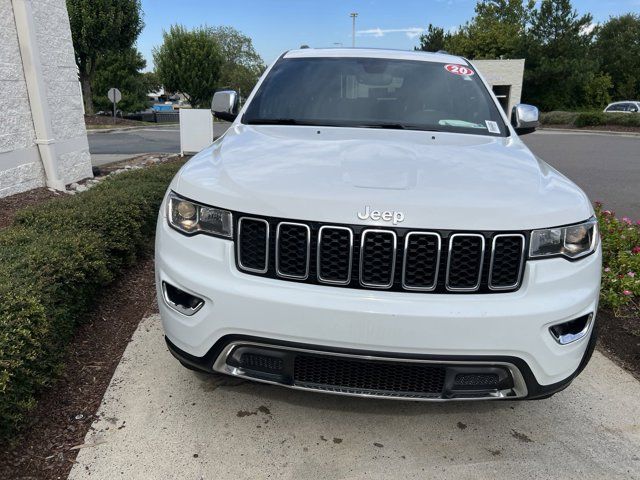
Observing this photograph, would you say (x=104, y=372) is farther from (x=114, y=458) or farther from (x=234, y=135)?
(x=234, y=135)

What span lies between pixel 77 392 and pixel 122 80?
45.2 m

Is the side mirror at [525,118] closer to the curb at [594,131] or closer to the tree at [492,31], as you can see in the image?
the curb at [594,131]

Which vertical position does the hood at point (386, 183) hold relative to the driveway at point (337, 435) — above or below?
above

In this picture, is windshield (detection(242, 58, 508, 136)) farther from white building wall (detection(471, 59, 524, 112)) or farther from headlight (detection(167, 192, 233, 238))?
white building wall (detection(471, 59, 524, 112))

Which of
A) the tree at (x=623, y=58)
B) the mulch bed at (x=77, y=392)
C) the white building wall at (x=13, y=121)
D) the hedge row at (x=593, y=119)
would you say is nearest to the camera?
the mulch bed at (x=77, y=392)

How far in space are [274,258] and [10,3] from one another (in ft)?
19.7

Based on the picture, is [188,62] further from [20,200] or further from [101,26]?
[20,200]

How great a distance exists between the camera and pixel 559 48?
40125 mm

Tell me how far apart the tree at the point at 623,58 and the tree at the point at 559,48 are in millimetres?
9875

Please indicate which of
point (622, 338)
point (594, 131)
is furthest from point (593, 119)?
point (622, 338)

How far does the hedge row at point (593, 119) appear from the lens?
88.4 feet

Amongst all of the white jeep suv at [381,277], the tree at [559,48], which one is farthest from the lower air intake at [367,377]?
the tree at [559,48]

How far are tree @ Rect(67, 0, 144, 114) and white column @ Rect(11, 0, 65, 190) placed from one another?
21.9 meters

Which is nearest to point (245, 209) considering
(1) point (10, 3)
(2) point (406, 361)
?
(2) point (406, 361)
